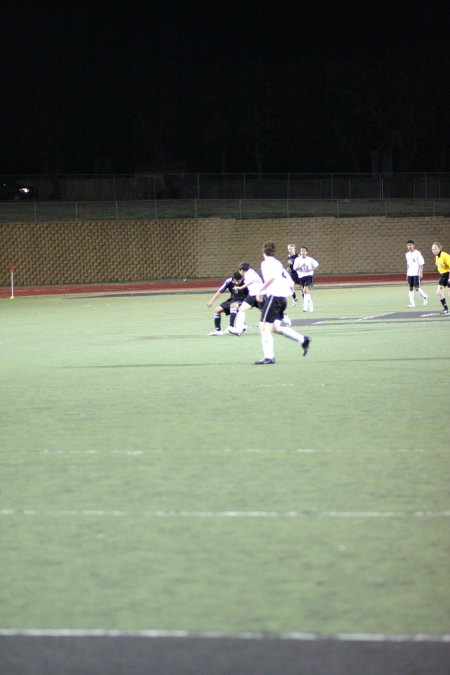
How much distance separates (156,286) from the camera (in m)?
52.9

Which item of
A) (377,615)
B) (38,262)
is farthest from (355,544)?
(38,262)

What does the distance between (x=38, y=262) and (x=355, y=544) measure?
48.5 m

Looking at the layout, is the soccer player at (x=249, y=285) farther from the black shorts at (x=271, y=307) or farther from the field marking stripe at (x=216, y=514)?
the field marking stripe at (x=216, y=514)

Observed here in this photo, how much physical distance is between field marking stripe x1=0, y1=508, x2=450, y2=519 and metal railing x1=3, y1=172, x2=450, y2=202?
52959mm

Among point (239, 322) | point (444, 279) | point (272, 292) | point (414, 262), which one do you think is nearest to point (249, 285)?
point (239, 322)

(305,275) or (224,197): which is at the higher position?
(224,197)

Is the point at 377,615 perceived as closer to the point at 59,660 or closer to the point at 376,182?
the point at 59,660

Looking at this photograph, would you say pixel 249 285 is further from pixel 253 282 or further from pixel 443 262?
pixel 443 262

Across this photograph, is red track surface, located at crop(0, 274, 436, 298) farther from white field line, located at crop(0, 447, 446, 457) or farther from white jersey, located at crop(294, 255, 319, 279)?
white field line, located at crop(0, 447, 446, 457)

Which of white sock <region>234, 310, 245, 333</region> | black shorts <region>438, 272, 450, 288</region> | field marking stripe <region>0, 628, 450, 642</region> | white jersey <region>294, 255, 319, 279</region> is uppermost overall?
white jersey <region>294, 255, 319, 279</region>

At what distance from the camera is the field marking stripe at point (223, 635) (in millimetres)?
5188

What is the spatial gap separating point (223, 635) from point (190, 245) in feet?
171

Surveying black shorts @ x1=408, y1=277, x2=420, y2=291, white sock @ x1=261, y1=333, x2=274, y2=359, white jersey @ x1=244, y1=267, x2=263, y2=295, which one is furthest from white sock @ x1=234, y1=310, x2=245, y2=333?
black shorts @ x1=408, y1=277, x2=420, y2=291

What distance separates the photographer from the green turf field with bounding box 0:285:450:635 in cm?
577
